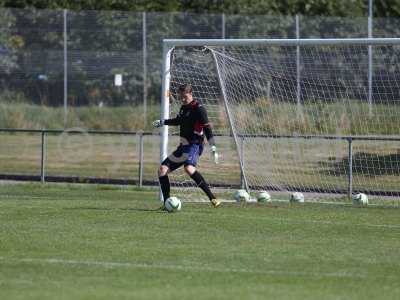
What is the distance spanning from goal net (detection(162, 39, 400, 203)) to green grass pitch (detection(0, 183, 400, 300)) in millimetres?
2409

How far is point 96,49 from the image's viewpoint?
36.5 metres

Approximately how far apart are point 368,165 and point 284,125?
2685 mm

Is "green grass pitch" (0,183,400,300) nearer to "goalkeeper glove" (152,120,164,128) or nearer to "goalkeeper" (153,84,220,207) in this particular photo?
"goalkeeper" (153,84,220,207)

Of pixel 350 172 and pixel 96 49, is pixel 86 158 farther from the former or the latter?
pixel 350 172

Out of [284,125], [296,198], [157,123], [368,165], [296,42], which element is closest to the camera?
[157,123]

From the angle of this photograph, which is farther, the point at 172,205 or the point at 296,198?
the point at 296,198

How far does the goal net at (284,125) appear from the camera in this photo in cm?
2236

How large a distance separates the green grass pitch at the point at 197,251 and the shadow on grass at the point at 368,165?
2.30 m

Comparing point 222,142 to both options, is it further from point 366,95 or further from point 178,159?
point 178,159

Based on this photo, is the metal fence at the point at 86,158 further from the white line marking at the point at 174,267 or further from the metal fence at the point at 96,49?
the white line marking at the point at 174,267

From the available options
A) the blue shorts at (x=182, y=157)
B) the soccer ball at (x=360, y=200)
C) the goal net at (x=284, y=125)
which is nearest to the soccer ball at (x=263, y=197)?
the goal net at (x=284, y=125)

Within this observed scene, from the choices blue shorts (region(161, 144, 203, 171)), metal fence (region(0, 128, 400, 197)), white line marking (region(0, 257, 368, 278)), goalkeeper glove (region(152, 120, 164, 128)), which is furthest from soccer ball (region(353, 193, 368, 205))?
white line marking (region(0, 257, 368, 278))

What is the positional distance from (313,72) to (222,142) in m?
2.57

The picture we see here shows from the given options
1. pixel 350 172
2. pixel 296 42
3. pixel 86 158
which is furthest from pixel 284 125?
pixel 86 158
